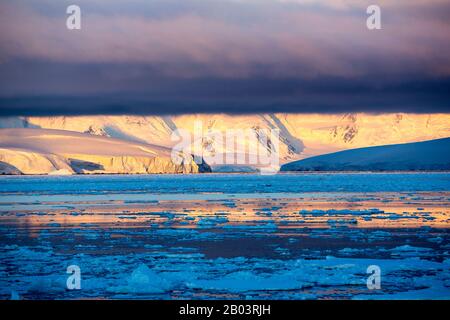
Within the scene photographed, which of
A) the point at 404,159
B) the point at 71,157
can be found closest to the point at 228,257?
the point at 404,159

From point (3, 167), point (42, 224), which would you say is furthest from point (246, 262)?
point (3, 167)

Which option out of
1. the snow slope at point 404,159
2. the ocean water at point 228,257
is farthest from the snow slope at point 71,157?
the ocean water at point 228,257

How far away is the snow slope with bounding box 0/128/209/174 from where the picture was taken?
164 metres

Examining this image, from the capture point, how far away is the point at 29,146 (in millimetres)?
182250

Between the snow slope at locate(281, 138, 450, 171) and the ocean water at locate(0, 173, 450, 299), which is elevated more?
the snow slope at locate(281, 138, 450, 171)

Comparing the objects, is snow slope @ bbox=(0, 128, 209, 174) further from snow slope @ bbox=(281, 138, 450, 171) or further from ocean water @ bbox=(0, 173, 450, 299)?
ocean water @ bbox=(0, 173, 450, 299)

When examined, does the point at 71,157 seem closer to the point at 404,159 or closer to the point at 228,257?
the point at 404,159

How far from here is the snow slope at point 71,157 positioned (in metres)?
164

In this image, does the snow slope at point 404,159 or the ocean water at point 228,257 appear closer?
the ocean water at point 228,257

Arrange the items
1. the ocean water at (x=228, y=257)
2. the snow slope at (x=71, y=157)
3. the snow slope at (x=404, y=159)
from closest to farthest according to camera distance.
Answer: the ocean water at (x=228, y=257) → the snow slope at (x=71, y=157) → the snow slope at (x=404, y=159)

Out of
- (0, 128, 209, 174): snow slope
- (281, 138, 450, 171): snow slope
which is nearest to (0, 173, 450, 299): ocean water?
(0, 128, 209, 174): snow slope

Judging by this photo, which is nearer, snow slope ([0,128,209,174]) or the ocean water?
the ocean water

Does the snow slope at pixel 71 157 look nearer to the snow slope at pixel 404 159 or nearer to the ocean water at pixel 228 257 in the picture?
the snow slope at pixel 404 159
